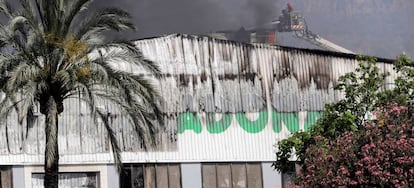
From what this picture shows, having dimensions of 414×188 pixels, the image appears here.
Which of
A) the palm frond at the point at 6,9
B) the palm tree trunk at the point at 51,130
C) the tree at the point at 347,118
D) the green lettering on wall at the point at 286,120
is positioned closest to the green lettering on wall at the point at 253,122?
the green lettering on wall at the point at 286,120

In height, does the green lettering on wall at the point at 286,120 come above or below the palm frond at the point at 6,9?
below

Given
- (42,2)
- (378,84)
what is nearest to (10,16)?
Result: (42,2)

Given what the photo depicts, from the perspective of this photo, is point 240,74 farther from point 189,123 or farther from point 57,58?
point 57,58

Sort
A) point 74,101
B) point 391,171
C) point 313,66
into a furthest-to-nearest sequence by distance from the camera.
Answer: point 313,66
point 74,101
point 391,171

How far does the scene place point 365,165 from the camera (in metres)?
25.7

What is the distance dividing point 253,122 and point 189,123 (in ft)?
10.3

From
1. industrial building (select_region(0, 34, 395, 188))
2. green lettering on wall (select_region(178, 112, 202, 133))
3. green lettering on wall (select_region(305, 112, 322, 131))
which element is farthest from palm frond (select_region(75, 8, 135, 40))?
green lettering on wall (select_region(305, 112, 322, 131))

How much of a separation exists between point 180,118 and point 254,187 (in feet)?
15.6

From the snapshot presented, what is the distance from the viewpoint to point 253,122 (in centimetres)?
4359

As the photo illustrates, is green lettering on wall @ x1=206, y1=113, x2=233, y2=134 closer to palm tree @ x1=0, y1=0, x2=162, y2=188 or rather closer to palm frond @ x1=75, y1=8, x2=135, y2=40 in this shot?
palm tree @ x1=0, y1=0, x2=162, y2=188

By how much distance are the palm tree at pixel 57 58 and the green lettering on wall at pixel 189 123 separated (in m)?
9.50

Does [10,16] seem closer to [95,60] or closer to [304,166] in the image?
[95,60]

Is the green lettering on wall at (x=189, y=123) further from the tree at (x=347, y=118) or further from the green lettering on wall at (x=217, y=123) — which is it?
the tree at (x=347, y=118)

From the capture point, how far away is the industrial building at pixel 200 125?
1646 inches
